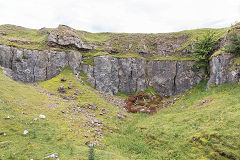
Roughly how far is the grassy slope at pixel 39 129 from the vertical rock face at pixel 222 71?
22263 mm

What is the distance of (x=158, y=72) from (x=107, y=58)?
15922 mm

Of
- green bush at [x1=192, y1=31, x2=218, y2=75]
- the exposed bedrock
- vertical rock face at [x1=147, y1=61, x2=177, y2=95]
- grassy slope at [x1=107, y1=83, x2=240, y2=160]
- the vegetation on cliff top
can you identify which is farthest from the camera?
the vegetation on cliff top

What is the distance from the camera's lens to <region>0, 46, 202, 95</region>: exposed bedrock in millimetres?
35125

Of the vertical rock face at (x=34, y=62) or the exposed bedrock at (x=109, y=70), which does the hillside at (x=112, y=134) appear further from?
the exposed bedrock at (x=109, y=70)

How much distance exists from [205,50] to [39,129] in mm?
37721

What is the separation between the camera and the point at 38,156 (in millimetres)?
9859

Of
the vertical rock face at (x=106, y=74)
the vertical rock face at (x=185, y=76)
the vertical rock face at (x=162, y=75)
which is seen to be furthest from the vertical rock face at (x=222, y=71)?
the vertical rock face at (x=106, y=74)

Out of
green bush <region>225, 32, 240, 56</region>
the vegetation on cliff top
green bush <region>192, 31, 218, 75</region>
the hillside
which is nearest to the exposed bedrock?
green bush <region>192, 31, 218, 75</region>

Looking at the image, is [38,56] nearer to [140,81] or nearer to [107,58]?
[107,58]

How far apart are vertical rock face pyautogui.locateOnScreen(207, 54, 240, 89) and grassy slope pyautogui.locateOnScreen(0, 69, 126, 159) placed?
2226cm

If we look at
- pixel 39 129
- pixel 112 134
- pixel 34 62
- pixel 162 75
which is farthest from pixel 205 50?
pixel 34 62

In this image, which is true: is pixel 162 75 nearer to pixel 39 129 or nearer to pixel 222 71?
pixel 222 71

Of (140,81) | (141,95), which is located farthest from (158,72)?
(141,95)

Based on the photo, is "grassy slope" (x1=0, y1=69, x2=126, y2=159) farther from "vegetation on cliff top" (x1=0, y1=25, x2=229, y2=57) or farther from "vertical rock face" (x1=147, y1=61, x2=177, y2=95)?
"vegetation on cliff top" (x1=0, y1=25, x2=229, y2=57)
